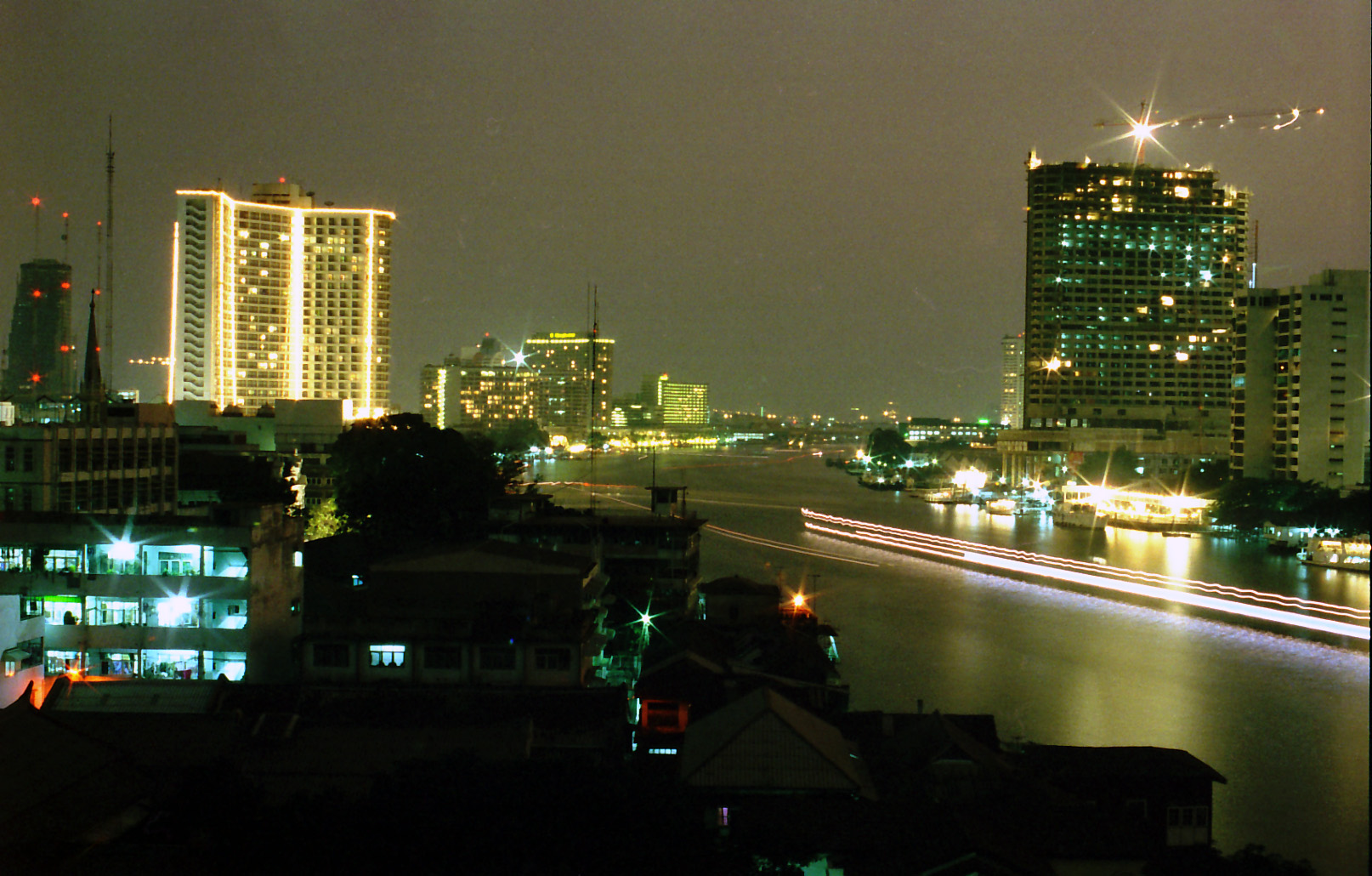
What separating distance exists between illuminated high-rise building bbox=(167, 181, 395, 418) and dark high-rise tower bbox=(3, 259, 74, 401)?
14.9 feet

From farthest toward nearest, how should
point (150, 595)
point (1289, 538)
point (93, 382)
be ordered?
point (1289, 538) < point (93, 382) < point (150, 595)

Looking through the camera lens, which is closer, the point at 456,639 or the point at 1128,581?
the point at 456,639

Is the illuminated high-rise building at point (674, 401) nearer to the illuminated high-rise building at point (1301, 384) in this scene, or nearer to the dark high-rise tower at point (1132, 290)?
the dark high-rise tower at point (1132, 290)

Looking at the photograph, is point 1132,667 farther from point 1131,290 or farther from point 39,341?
point 1131,290

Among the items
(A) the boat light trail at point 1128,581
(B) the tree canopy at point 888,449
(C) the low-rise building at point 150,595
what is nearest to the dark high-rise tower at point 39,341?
(C) the low-rise building at point 150,595

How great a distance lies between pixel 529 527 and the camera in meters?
7.05

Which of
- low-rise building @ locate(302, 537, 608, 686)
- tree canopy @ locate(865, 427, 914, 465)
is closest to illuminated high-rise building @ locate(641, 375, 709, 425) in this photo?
tree canopy @ locate(865, 427, 914, 465)

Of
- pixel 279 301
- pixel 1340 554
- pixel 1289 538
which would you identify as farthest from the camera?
pixel 279 301

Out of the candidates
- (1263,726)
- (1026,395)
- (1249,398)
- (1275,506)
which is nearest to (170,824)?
(1263,726)

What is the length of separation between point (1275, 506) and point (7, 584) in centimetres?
1243

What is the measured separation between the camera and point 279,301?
63.4 feet

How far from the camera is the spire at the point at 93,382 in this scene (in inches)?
320

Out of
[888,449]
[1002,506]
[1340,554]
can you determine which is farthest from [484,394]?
[1340,554]

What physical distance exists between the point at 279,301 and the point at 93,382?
36.2ft
